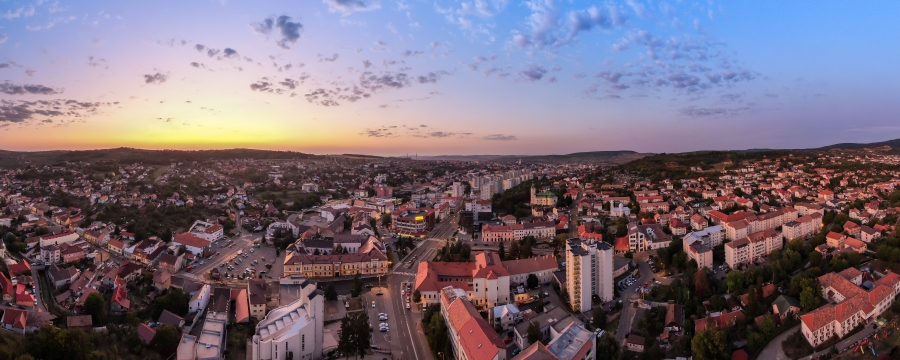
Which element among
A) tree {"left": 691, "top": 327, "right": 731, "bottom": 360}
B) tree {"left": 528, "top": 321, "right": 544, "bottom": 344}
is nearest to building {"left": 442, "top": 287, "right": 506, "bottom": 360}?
tree {"left": 528, "top": 321, "right": 544, "bottom": 344}

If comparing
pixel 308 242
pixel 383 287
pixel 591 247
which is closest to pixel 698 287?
pixel 591 247

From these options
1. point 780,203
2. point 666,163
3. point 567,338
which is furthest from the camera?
point 666,163

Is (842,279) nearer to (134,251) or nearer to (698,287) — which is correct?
(698,287)

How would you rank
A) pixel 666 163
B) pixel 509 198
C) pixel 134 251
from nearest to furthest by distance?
pixel 134 251, pixel 509 198, pixel 666 163

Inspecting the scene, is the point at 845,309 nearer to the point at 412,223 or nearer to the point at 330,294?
the point at 330,294

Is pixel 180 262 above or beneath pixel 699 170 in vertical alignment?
beneath

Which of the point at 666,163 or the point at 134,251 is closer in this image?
the point at 134,251

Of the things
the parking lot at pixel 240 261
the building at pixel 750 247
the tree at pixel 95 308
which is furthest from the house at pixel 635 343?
the tree at pixel 95 308
